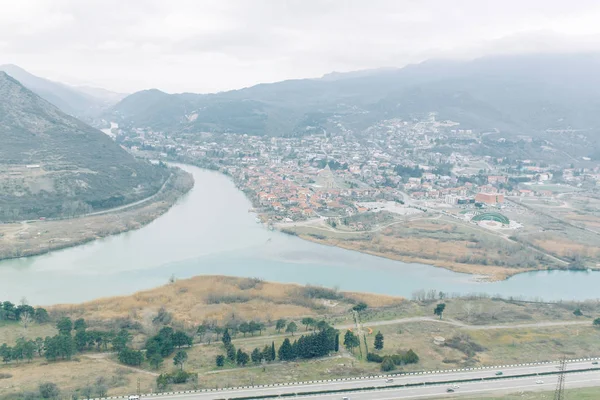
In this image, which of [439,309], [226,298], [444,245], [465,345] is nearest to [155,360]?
[226,298]

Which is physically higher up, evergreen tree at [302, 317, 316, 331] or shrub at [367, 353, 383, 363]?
evergreen tree at [302, 317, 316, 331]

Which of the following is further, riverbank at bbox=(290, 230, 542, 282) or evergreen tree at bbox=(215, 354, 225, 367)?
riverbank at bbox=(290, 230, 542, 282)

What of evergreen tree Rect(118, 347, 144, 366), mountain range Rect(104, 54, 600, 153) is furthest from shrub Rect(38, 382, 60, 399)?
mountain range Rect(104, 54, 600, 153)

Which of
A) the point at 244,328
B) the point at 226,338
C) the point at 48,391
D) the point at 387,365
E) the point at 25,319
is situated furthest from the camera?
the point at 25,319

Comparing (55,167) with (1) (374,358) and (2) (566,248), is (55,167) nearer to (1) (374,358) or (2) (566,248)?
(1) (374,358)

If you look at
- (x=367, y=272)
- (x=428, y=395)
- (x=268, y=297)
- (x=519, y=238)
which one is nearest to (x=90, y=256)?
(x=268, y=297)

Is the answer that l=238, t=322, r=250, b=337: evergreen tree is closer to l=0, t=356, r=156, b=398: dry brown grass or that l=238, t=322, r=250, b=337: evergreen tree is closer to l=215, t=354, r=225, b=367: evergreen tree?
l=215, t=354, r=225, b=367: evergreen tree
